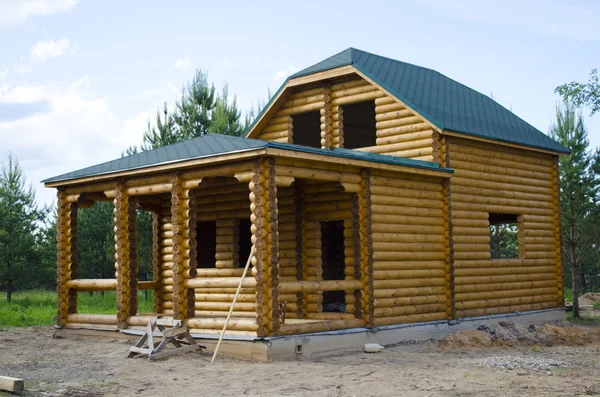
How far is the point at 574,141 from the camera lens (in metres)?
25.2

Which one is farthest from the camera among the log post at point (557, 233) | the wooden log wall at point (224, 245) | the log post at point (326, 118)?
the log post at point (557, 233)

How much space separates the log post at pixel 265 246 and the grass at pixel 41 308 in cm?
1071

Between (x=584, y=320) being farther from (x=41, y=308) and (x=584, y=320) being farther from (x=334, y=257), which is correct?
(x=41, y=308)

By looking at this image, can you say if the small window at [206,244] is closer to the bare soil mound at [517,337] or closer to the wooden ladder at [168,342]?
the wooden ladder at [168,342]

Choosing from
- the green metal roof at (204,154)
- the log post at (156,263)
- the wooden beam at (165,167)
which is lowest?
the log post at (156,263)

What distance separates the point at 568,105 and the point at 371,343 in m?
15.0

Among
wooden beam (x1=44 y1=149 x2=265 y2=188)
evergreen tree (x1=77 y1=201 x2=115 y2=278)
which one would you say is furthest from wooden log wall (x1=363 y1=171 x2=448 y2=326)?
evergreen tree (x1=77 y1=201 x2=115 y2=278)

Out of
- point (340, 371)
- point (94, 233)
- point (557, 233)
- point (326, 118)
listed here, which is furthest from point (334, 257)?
point (94, 233)

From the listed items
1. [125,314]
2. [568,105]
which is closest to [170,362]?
[125,314]

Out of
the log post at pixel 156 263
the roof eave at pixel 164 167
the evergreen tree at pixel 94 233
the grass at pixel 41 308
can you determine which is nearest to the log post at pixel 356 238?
the roof eave at pixel 164 167

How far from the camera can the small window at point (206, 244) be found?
18969 mm

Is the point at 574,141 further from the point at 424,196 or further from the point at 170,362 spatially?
the point at 170,362

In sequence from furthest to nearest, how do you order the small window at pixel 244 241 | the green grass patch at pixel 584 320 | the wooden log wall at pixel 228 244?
1. the green grass patch at pixel 584 320
2. the small window at pixel 244 241
3. the wooden log wall at pixel 228 244

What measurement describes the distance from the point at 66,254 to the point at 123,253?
2.25 metres
